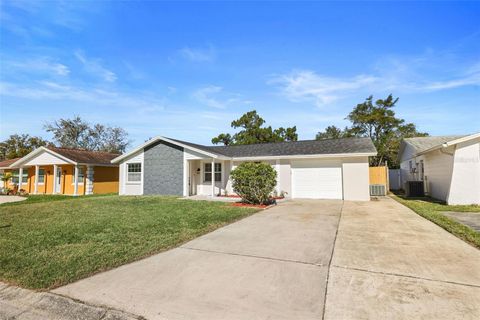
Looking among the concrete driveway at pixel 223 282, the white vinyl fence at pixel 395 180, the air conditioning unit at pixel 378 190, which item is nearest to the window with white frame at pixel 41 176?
the concrete driveway at pixel 223 282

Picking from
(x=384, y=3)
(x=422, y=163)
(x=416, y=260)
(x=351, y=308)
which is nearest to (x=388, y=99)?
(x=422, y=163)

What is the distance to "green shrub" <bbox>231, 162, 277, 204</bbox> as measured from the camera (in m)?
11.4

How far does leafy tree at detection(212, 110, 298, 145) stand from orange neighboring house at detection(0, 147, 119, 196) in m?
19.0

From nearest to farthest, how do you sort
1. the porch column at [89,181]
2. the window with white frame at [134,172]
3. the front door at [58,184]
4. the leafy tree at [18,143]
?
the window with white frame at [134,172]
the porch column at [89,181]
the front door at [58,184]
the leafy tree at [18,143]

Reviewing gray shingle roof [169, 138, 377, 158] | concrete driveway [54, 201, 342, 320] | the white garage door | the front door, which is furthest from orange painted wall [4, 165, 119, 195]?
concrete driveway [54, 201, 342, 320]

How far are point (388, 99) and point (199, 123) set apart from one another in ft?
91.9

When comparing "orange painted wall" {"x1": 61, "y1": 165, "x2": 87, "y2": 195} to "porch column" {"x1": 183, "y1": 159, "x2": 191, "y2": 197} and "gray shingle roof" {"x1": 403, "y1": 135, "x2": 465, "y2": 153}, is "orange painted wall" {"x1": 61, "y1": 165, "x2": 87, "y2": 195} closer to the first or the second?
"porch column" {"x1": 183, "y1": 159, "x2": 191, "y2": 197}

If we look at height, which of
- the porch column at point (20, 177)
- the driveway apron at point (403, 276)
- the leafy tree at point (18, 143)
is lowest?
the driveway apron at point (403, 276)

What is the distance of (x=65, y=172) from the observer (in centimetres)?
1997

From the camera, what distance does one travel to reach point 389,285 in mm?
3281

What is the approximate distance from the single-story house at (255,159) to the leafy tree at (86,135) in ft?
99.3

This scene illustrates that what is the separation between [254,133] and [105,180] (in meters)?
21.7

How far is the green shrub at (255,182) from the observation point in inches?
447

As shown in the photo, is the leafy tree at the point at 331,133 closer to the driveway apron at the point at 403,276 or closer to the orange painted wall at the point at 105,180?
the orange painted wall at the point at 105,180
